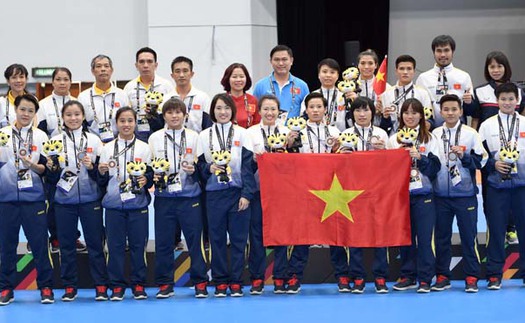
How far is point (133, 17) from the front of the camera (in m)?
16.5

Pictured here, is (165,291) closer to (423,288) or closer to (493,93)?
(423,288)

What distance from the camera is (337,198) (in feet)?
25.1

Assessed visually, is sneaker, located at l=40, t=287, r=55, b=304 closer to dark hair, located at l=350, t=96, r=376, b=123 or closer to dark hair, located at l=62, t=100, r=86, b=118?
dark hair, located at l=62, t=100, r=86, b=118

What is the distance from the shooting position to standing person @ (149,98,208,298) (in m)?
7.43

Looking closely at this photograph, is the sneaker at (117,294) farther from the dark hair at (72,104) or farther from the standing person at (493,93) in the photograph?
the standing person at (493,93)

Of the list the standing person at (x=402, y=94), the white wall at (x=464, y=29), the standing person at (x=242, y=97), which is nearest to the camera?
the standing person at (x=402, y=94)

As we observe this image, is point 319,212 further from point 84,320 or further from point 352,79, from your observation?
point 84,320

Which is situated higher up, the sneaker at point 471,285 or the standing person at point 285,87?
the standing person at point 285,87

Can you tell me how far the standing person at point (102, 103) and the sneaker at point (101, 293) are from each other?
1.41 m

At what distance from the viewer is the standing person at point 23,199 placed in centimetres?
732

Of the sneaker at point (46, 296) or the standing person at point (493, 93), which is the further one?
the standing person at point (493, 93)

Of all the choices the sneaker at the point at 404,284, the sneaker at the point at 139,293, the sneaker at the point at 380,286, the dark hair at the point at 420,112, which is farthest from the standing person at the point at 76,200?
the dark hair at the point at 420,112

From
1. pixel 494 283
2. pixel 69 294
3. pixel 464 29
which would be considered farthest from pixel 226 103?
pixel 464 29

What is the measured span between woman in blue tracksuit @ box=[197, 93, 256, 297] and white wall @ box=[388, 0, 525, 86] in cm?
1052
